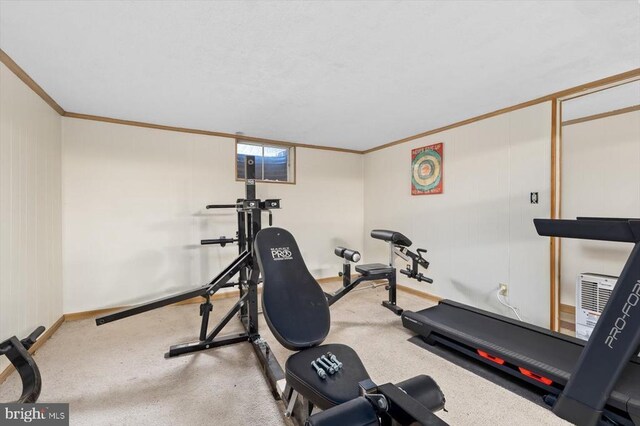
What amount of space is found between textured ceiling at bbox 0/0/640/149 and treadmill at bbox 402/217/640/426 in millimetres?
1247

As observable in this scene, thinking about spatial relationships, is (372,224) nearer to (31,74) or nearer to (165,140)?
(165,140)

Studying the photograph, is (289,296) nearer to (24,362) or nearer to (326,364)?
(326,364)

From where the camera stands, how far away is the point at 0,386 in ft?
6.26

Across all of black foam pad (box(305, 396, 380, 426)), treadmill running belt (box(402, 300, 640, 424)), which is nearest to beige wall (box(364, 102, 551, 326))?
treadmill running belt (box(402, 300, 640, 424))

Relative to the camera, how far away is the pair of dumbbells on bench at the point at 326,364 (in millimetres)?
1335

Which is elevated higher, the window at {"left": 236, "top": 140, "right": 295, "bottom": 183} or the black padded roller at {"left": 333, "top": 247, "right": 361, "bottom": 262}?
the window at {"left": 236, "top": 140, "right": 295, "bottom": 183}

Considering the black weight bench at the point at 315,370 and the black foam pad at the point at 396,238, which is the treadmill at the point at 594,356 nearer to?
the black weight bench at the point at 315,370

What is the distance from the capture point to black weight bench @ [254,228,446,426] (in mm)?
736

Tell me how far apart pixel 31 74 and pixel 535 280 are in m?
4.91

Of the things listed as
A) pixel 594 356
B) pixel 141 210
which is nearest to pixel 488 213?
pixel 594 356

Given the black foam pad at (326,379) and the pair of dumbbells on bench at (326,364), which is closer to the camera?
the black foam pad at (326,379)

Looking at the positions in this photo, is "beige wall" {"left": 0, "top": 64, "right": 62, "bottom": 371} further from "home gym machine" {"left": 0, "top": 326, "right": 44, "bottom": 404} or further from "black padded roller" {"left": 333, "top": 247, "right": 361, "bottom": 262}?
"black padded roller" {"left": 333, "top": 247, "right": 361, "bottom": 262}

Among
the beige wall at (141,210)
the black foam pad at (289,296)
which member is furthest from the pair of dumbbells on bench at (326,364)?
the beige wall at (141,210)

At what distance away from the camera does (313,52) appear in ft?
6.25
